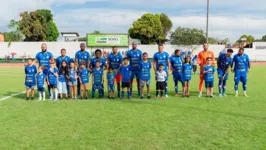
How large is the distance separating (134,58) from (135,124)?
4.57 meters

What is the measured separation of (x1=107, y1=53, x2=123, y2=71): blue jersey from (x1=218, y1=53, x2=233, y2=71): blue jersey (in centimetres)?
392

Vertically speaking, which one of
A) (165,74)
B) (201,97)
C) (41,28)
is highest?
(41,28)

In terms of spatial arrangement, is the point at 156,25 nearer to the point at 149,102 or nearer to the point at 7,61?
the point at 7,61

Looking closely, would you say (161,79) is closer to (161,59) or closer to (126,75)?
(161,59)

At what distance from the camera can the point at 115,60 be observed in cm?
1087

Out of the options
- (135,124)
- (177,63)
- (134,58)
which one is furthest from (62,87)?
(135,124)

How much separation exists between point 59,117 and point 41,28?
180ft

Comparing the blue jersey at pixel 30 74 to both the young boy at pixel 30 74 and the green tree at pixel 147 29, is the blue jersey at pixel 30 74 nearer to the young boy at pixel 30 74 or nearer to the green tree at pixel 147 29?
the young boy at pixel 30 74

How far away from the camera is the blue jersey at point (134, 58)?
1090 centimetres

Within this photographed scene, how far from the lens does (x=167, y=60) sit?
35.7ft

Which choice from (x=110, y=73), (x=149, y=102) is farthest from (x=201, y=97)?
(x=110, y=73)

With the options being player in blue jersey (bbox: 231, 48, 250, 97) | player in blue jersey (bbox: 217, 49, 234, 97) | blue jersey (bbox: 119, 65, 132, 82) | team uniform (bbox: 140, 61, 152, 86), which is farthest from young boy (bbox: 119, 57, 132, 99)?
player in blue jersey (bbox: 231, 48, 250, 97)

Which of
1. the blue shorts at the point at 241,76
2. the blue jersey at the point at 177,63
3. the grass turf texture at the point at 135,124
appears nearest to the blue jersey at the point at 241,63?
the blue shorts at the point at 241,76

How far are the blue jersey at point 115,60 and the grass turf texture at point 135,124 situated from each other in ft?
5.46
